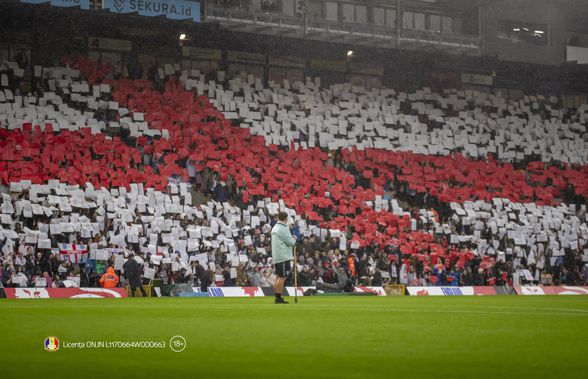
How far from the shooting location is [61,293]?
2689 centimetres

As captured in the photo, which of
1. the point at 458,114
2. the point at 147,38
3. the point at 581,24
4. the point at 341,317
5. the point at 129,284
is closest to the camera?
the point at 341,317

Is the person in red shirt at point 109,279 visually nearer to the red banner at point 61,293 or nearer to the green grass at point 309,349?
the red banner at point 61,293

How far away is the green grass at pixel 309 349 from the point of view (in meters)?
6.20

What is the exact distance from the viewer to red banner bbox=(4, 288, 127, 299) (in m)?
26.3

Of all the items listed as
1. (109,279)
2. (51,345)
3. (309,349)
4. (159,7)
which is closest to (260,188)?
(109,279)

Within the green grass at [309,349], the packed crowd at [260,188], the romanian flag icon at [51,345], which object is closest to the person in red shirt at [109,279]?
the packed crowd at [260,188]

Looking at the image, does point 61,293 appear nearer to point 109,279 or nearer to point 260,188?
point 109,279

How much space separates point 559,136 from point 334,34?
12753 millimetres

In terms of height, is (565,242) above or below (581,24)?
below

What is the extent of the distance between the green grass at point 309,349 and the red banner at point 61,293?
1496 cm

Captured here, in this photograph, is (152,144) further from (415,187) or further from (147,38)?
(415,187)

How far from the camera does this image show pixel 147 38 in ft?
139

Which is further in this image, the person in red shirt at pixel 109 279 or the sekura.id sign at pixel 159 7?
the sekura.id sign at pixel 159 7

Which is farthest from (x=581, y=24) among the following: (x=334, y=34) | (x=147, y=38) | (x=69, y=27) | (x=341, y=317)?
(x=341, y=317)
